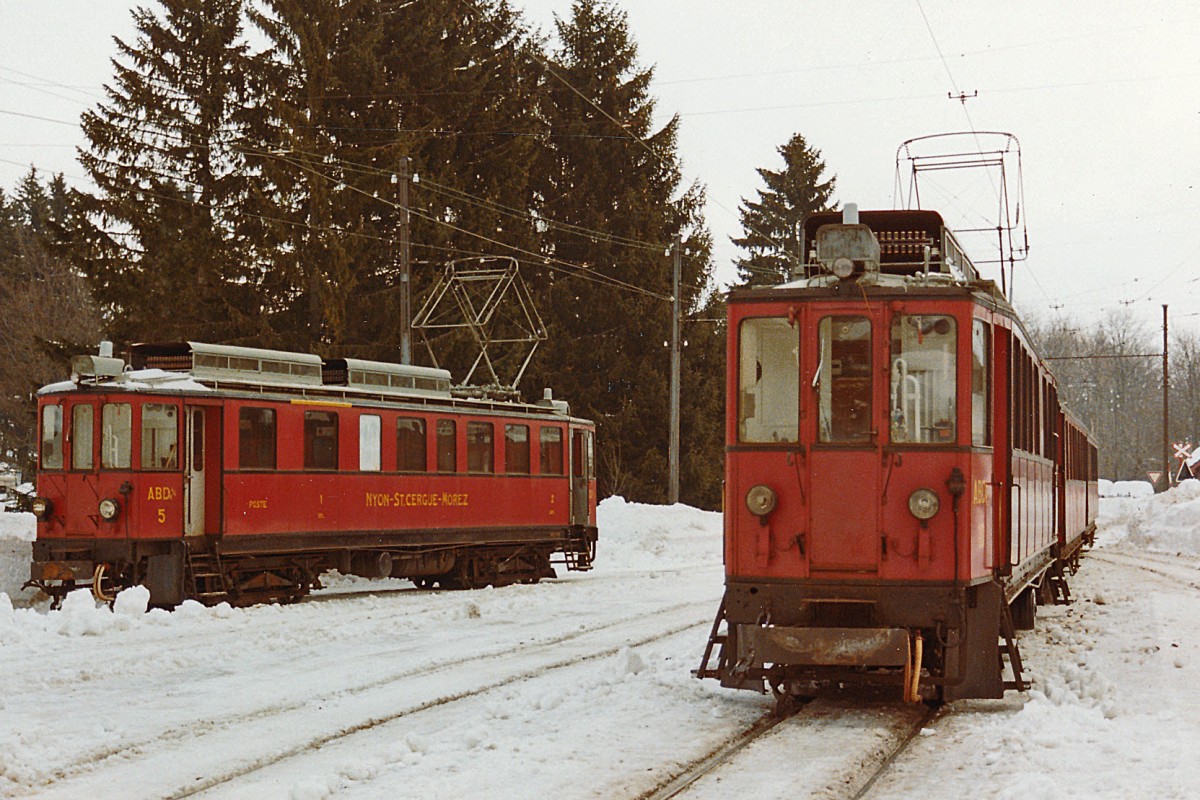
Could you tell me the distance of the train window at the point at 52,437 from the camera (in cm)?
Answer: 1738

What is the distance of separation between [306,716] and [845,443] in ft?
13.7

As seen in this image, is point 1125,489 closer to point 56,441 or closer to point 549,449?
point 549,449

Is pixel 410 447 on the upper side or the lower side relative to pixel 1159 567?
upper

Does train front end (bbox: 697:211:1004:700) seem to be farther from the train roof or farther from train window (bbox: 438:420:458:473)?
train window (bbox: 438:420:458:473)

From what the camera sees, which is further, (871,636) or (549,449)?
(549,449)

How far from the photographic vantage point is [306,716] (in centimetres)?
979

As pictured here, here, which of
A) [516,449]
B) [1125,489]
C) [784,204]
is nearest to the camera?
[516,449]

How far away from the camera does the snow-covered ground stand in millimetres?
7586

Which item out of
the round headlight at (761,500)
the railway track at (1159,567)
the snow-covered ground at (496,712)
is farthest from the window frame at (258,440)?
the railway track at (1159,567)

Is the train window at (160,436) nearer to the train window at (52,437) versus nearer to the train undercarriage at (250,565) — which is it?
the train undercarriage at (250,565)

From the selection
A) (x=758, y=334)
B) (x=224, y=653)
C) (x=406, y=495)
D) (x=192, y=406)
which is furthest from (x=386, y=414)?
(x=758, y=334)

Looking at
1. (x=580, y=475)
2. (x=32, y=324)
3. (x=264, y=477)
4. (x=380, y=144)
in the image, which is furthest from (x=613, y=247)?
(x=264, y=477)

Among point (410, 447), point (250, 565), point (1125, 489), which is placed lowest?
point (1125, 489)

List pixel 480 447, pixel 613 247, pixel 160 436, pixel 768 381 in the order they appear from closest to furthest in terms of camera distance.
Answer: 1. pixel 768 381
2. pixel 160 436
3. pixel 480 447
4. pixel 613 247
